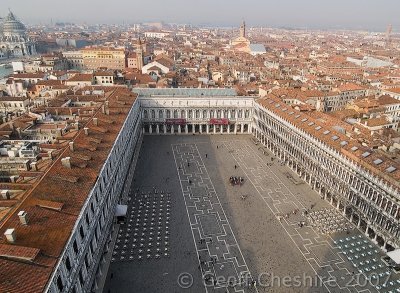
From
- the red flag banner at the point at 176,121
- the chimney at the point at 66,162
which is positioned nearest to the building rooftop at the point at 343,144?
the red flag banner at the point at 176,121

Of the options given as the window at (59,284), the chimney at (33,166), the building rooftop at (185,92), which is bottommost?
the window at (59,284)

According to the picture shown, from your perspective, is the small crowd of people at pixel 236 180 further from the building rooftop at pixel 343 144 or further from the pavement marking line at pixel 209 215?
the building rooftop at pixel 343 144

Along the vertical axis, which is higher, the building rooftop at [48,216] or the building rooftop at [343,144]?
the building rooftop at [48,216]

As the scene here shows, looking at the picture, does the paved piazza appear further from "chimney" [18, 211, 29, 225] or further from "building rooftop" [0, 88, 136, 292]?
"chimney" [18, 211, 29, 225]

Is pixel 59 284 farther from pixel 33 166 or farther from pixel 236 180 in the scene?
pixel 236 180

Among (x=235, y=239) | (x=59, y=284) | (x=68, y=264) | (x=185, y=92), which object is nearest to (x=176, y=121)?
(x=185, y=92)

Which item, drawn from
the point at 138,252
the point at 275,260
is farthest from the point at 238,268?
the point at 138,252

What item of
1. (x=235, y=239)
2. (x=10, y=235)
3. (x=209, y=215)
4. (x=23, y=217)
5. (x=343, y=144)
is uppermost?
(x=23, y=217)

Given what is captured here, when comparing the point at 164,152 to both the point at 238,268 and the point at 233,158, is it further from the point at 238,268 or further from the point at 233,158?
the point at 238,268
